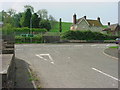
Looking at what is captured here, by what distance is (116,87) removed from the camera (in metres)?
6.61

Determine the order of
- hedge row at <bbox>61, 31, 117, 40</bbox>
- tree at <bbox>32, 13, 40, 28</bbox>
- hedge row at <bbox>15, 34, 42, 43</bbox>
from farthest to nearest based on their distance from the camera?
1. tree at <bbox>32, 13, 40, 28</bbox>
2. hedge row at <bbox>61, 31, 117, 40</bbox>
3. hedge row at <bbox>15, 34, 42, 43</bbox>

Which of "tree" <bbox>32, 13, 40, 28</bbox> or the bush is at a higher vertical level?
"tree" <bbox>32, 13, 40, 28</bbox>

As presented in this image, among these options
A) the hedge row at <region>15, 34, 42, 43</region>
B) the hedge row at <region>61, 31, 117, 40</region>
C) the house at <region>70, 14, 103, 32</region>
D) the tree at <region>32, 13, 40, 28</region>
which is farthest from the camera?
the house at <region>70, 14, 103, 32</region>

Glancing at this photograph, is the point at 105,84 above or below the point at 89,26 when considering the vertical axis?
below

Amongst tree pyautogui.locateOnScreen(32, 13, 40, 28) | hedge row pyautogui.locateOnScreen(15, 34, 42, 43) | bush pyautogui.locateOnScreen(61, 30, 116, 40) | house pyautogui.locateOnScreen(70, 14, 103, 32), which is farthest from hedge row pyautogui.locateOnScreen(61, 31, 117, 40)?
tree pyautogui.locateOnScreen(32, 13, 40, 28)

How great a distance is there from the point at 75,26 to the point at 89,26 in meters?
5.23

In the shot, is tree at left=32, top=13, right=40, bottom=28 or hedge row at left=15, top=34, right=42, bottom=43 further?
tree at left=32, top=13, right=40, bottom=28

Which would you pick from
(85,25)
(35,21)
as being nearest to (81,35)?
(85,25)

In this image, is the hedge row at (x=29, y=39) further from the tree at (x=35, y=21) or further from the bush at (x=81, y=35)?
the tree at (x=35, y=21)

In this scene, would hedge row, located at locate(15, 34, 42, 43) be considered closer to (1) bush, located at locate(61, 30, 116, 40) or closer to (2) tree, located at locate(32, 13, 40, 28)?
(1) bush, located at locate(61, 30, 116, 40)

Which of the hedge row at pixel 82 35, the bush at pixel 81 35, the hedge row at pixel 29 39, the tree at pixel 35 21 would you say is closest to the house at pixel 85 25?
the tree at pixel 35 21

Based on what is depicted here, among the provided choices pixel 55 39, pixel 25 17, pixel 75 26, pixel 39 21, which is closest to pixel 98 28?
pixel 75 26

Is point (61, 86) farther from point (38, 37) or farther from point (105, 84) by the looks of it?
point (38, 37)

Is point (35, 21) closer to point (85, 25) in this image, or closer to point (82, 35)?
point (85, 25)
